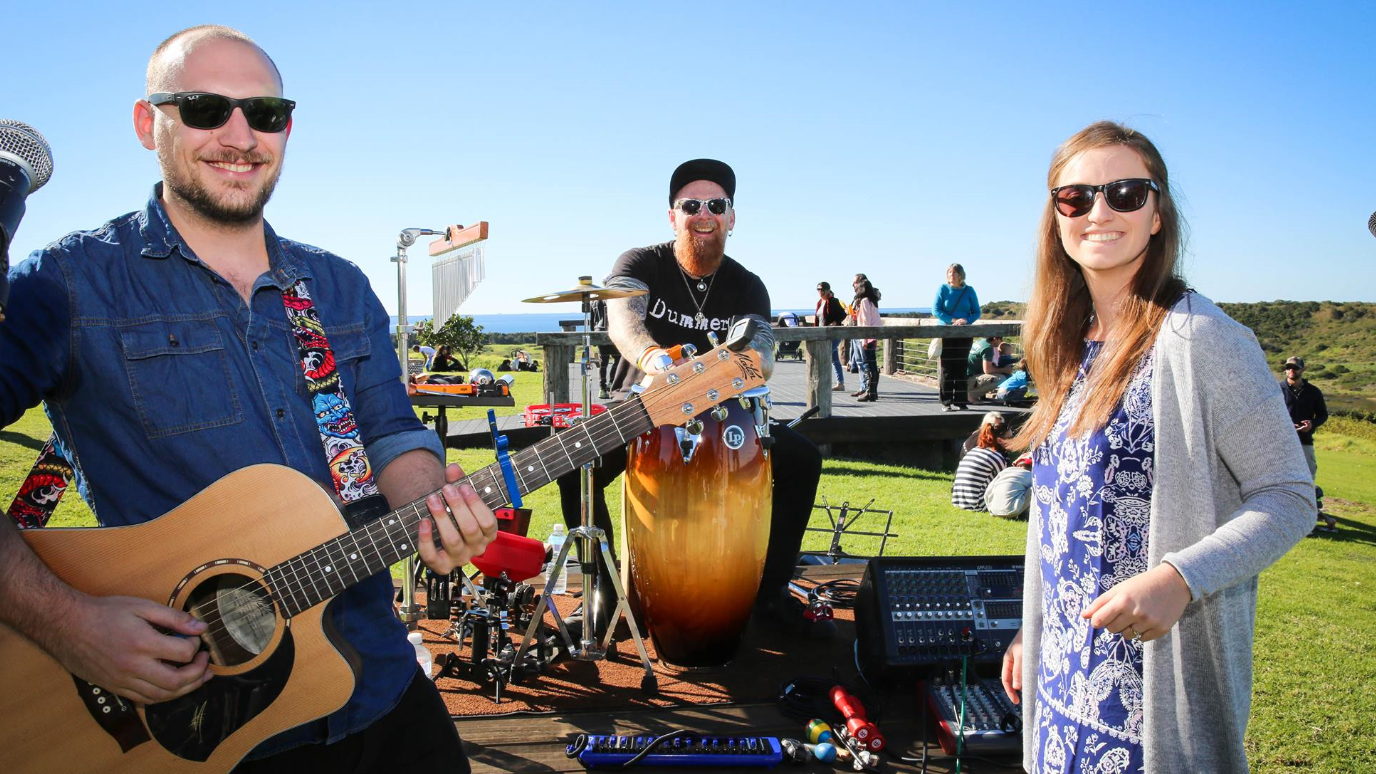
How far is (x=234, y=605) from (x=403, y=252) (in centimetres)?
290

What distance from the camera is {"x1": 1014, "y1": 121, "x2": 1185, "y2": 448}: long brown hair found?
1943 mm

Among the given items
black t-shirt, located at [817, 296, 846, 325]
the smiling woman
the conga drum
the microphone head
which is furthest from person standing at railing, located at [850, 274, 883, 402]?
the microphone head

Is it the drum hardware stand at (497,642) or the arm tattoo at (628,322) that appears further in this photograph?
the arm tattoo at (628,322)

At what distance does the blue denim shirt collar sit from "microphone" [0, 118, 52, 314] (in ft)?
2.14

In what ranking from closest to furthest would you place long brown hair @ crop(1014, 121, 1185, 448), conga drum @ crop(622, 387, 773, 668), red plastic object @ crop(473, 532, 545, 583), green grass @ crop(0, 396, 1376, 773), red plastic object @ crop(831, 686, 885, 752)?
long brown hair @ crop(1014, 121, 1185, 448), red plastic object @ crop(831, 686, 885, 752), green grass @ crop(0, 396, 1376, 773), conga drum @ crop(622, 387, 773, 668), red plastic object @ crop(473, 532, 545, 583)

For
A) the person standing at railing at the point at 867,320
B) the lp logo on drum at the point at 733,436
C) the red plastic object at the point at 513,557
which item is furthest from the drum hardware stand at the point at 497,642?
the person standing at railing at the point at 867,320

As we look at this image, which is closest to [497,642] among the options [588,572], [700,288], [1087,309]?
[588,572]

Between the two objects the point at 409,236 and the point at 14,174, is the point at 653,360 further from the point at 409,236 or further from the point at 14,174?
the point at 14,174

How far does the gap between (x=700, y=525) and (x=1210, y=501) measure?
240cm

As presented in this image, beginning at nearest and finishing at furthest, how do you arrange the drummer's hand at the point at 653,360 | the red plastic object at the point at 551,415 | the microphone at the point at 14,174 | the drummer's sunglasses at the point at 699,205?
1. the microphone at the point at 14,174
2. the drummer's hand at the point at 653,360
3. the red plastic object at the point at 551,415
4. the drummer's sunglasses at the point at 699,205

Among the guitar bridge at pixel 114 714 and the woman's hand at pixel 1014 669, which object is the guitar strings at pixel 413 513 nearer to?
the guitar bridge at pixel 114 714

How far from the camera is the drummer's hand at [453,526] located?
197 cm

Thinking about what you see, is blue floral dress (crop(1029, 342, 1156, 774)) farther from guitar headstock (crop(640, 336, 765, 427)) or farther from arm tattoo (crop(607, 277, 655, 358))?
arm tattoo (crop(607, 277, 655, 358))

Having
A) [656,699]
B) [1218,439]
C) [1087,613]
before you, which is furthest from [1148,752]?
[656,699]
